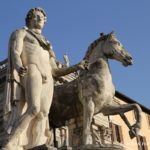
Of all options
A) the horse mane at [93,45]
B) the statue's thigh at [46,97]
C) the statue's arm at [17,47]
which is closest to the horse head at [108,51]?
the horse mane at [93,45]

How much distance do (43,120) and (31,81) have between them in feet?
2.08

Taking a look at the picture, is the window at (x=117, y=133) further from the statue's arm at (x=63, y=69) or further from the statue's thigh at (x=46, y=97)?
the statue's thigh at (x=46, y=97)

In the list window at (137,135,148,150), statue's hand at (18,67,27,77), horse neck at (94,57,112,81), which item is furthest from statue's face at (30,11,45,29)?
window at (137,135,148,150)

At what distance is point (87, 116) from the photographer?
24.2ft

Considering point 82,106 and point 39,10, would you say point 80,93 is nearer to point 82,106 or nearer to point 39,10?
point 82,106

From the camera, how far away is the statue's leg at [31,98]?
19.5 ft

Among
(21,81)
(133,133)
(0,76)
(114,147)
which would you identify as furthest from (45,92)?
(0,76)

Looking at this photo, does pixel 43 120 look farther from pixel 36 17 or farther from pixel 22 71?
pixel 36 17

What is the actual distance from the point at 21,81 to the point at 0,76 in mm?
17919

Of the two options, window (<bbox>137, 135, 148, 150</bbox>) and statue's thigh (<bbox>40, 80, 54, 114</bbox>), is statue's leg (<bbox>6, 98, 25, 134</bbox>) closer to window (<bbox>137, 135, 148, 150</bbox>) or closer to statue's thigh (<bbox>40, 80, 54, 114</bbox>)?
statue's thigh (<bbox>40, 80, 54, 114</bbox>)

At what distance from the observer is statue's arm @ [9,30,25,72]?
632 cm

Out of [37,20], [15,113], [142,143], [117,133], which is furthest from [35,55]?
[142,143]

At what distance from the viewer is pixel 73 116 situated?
7660 millimetres

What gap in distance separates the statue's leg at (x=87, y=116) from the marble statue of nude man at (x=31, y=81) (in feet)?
2.79
